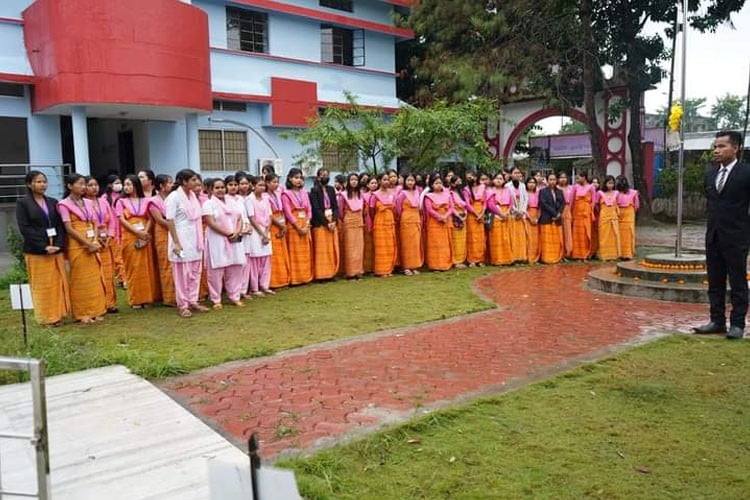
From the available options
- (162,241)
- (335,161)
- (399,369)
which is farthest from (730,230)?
(335,161)

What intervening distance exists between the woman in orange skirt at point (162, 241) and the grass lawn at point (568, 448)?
5.18 m

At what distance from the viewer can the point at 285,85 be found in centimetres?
1814

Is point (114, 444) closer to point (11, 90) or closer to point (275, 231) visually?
point (275, 231)

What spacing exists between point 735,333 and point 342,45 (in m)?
16.6

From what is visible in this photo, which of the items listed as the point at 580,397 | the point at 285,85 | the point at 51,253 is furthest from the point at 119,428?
the point at 285,85

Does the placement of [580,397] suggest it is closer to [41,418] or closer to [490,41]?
[41,418]

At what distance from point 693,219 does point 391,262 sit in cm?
1502

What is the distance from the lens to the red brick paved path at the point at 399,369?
4176 mm

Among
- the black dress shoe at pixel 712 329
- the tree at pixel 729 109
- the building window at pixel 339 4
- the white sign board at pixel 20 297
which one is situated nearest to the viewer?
the white sign board at pixel 20 297

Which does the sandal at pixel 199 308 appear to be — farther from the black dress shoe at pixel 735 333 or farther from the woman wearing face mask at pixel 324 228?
the black dress shoe at pixel 735 333

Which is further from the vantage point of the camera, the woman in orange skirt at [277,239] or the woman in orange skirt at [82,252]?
the woman in orange skirt at [277,239]

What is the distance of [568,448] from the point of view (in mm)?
3617

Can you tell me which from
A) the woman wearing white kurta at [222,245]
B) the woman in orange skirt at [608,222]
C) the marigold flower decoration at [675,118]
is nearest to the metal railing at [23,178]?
the woman wearing white kurta at [222,245]

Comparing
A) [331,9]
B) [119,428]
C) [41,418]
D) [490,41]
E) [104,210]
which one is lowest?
[119,428]
